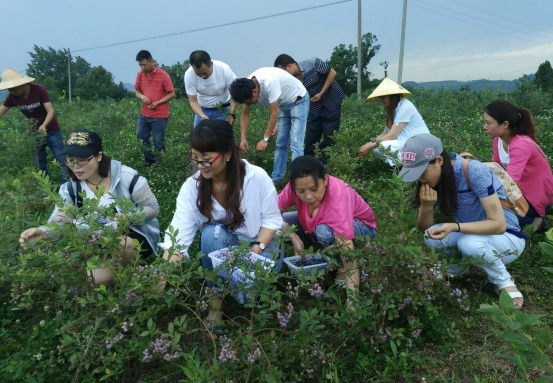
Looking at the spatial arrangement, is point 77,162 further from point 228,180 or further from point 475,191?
point 475,191

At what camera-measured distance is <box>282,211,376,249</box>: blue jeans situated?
8.63ft

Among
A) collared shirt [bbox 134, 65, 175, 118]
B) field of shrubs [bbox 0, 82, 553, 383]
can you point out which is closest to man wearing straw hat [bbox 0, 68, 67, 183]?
collared shirt [bbox 134, 65, 175, 118]

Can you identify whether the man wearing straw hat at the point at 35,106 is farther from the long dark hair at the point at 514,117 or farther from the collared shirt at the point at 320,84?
the long dark hair at the point at 514,117

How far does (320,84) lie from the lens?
5277 mm

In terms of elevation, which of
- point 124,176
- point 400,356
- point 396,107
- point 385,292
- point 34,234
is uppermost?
point 396,107

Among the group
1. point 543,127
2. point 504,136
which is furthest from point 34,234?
point 543,127

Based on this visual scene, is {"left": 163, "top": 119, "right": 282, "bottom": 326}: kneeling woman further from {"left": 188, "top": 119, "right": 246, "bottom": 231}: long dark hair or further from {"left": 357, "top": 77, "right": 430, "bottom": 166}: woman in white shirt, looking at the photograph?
{"left": 357, "top": 77, "right": 430, "bottom": 166}: woman in white shirt

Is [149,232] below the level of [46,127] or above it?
below

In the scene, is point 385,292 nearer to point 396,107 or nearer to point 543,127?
point 396,107

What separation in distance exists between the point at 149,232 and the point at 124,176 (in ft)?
1.42

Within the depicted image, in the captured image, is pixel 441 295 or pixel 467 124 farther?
pixel 467 124

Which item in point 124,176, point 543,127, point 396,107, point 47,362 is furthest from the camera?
point 543,127

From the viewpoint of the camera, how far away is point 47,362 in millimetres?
2031

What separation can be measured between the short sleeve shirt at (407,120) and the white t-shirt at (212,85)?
6.84 ft
